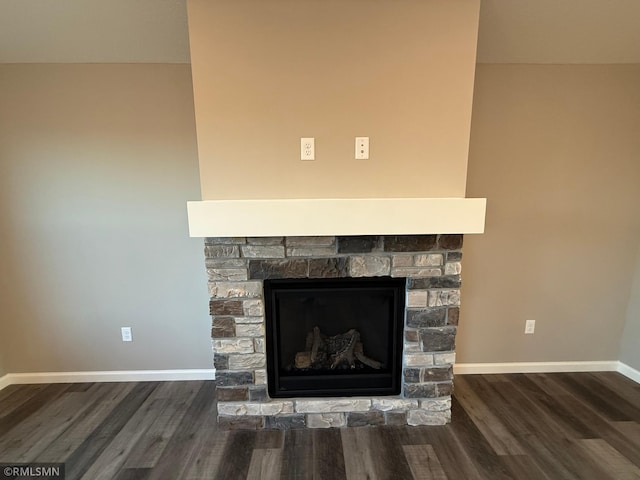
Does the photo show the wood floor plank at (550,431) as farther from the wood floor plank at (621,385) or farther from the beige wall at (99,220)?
the beige wall at (99,220)

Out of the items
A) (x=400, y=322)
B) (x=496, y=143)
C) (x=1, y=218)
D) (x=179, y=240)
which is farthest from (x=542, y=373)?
(x=1, y=218)

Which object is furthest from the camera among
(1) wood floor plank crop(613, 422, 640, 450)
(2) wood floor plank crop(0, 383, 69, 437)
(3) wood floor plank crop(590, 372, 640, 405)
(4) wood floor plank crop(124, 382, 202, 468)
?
(3) wood floor plank crop(590, 372, 640, 405)

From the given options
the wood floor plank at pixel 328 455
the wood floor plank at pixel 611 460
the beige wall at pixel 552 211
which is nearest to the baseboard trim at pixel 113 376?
the wood floor plank at pixel 328 455

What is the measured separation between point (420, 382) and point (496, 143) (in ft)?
5.48

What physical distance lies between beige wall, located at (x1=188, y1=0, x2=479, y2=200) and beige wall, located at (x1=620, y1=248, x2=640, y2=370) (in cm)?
183

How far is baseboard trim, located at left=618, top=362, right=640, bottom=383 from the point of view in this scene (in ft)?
7.52

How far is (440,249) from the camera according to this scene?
1734 mm

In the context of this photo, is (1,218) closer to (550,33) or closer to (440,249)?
(440,249)

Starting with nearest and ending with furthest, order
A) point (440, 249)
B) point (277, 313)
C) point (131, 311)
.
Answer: point (440, 249) → point (277, 313) → point (131, 311)

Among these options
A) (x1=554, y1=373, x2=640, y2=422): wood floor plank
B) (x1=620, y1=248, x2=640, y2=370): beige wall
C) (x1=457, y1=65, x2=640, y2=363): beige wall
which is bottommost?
(x1=554, y1=373, x2=640, y2=422): wood floor plank

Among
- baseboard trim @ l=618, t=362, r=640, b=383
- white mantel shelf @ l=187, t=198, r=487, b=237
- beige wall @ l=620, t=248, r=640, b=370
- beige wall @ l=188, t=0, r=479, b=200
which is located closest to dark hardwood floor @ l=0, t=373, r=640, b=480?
baseboard trim @ l=618, t=362, r=640, b=383

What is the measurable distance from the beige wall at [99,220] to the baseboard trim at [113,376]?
46mm

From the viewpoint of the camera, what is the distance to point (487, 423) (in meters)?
1.90

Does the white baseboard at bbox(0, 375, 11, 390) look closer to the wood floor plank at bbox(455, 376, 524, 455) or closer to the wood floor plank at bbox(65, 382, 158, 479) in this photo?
the wood floor plank at bbox(65, 382, 158, 479)
